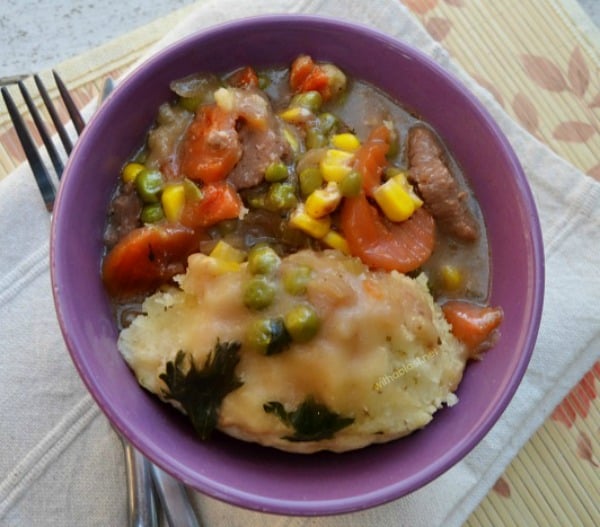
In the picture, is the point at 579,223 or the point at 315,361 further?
the point at 579,223

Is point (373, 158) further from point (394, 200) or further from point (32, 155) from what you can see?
point (32, 155)

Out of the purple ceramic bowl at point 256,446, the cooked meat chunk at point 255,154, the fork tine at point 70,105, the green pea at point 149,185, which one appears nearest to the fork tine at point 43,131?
the fork tine at point 70,105

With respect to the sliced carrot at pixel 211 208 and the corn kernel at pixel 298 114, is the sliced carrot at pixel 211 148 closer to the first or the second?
the sliced carrot at pixel 211 208

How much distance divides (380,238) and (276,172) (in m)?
0.41

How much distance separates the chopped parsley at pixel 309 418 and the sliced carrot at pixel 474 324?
0.51 meters

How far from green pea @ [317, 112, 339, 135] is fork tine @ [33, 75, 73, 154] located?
999 mm

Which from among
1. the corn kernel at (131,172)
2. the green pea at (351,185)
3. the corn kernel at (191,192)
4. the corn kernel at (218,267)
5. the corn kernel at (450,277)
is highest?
the green pea at (351,185)

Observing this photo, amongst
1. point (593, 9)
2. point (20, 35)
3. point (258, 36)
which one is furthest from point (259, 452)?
point (593, 9)

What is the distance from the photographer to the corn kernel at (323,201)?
2299mm

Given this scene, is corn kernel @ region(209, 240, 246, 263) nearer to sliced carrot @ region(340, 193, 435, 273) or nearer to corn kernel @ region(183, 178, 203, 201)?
corn kernel @ region(183, 178, 203, 201)

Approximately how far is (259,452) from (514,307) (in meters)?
0.95

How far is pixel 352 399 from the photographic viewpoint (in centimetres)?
213

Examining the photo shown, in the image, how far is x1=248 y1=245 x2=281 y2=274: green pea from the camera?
2.17 meters

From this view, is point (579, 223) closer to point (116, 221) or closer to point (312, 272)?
point (312, 272)
